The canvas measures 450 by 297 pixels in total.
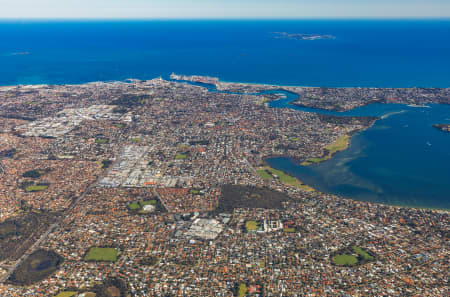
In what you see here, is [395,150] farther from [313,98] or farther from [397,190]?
[313,98]

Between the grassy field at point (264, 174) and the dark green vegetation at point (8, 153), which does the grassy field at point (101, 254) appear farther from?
the dark green vegetation at point (8, 153)

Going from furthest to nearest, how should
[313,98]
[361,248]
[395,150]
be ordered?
[313,98] → [395,150] → [361,248]

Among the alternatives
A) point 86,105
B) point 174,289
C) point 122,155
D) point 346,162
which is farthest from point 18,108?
point 346,162

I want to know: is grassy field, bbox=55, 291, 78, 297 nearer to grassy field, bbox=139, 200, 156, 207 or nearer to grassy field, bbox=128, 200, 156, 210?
grassy field, bbox=128, 200, 156, 210

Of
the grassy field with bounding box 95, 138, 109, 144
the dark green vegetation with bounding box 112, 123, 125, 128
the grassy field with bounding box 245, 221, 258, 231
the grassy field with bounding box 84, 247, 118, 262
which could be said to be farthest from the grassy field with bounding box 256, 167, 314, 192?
the dark green vegetation with bounding box 112, 123, 125, 128

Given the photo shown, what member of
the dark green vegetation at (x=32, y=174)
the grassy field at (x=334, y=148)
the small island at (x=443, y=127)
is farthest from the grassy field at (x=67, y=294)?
the small island at (x=443, y=127)

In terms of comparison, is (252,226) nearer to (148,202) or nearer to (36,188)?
(148,202)

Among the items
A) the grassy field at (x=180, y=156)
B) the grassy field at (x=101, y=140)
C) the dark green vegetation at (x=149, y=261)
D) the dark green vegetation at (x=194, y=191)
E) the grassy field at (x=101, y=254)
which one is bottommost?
the grassy field at (x=101, y=254)
